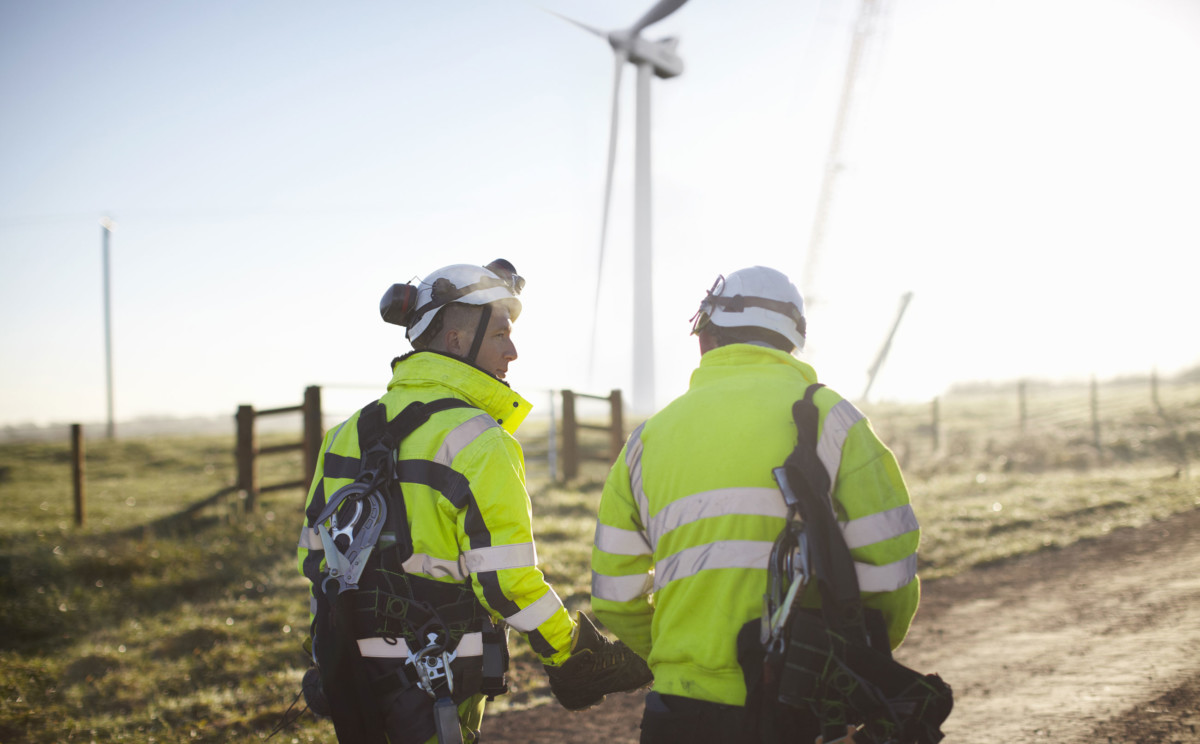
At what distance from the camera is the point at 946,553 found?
9.00 meters

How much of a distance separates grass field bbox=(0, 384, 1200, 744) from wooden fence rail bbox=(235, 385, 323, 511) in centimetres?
Answer: 38

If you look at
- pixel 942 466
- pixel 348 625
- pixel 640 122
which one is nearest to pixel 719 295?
pixel 348 625

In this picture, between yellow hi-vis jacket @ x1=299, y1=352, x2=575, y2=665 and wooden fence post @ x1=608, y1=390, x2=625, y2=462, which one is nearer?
yellow hi-vis jacket @ x1=299, y1=352, x2=575, y2=665

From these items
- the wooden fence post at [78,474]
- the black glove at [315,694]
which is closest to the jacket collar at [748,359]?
the black glove at [315,694]

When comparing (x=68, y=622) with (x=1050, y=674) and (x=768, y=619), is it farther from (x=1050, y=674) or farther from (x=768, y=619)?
(x=1050, y=674)

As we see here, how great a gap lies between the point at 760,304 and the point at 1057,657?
449 cm

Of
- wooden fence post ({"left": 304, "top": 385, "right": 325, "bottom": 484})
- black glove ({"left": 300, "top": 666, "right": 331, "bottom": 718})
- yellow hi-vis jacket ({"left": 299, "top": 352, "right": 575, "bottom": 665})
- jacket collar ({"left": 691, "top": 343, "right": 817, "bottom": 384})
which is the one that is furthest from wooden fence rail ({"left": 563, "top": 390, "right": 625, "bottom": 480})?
jacket collar ({"left": 691, "top": 343, "right": 817, "bottom": 384})

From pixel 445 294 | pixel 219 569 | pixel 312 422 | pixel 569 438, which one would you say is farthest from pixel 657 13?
pixel 445 294

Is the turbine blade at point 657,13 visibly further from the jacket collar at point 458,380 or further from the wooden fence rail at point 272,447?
the jacket collar at point 458,380

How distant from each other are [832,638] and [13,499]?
18021mm

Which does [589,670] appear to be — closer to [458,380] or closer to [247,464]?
[458,380]

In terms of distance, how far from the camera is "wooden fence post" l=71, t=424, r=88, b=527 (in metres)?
11.2

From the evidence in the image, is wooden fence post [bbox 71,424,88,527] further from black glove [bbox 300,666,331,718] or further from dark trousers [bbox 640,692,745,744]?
dark trousers [bbox 640,692,745,744]

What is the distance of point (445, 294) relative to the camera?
9.68ft
